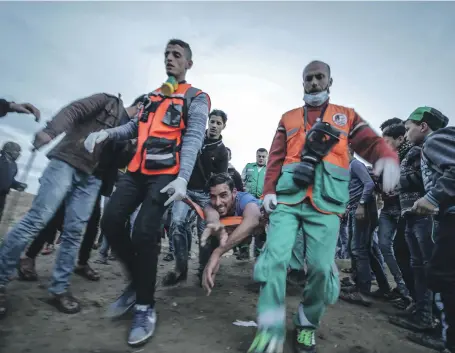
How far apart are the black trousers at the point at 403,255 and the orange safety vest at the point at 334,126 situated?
227 centimetres

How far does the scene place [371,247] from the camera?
4.50 metres

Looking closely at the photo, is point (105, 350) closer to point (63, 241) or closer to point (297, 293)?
point (63, 241)

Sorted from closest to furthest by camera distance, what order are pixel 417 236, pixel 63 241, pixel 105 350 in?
pixel 105 350 < pixel 63 241 < pixel 417 236

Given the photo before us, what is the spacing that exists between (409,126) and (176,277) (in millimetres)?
3467

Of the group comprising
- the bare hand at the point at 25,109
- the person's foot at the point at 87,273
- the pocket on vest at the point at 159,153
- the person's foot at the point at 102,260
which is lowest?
the person's foot at the point at 102,260

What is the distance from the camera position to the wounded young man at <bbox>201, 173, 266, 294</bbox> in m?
2.60

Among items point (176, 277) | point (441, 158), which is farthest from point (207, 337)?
point (441, 158)

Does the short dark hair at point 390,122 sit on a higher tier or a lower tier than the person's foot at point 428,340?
higher

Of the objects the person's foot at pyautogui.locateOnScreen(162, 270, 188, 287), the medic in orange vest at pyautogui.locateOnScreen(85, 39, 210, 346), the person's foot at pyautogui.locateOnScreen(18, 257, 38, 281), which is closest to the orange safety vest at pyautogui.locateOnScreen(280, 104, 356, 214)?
the medic in orange vest at pyautogui.locateOnScreen(85, 39, 210, 346)

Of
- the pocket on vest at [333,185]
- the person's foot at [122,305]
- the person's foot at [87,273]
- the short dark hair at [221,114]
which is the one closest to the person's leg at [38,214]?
the person's foot at [122,305]

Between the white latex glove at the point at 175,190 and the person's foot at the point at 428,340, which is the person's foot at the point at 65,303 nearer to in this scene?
the white latex glove at the point at 175,190

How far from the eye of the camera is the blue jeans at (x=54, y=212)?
8.32 feet

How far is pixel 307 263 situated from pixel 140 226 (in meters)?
1.38

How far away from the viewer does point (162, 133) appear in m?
2.62
